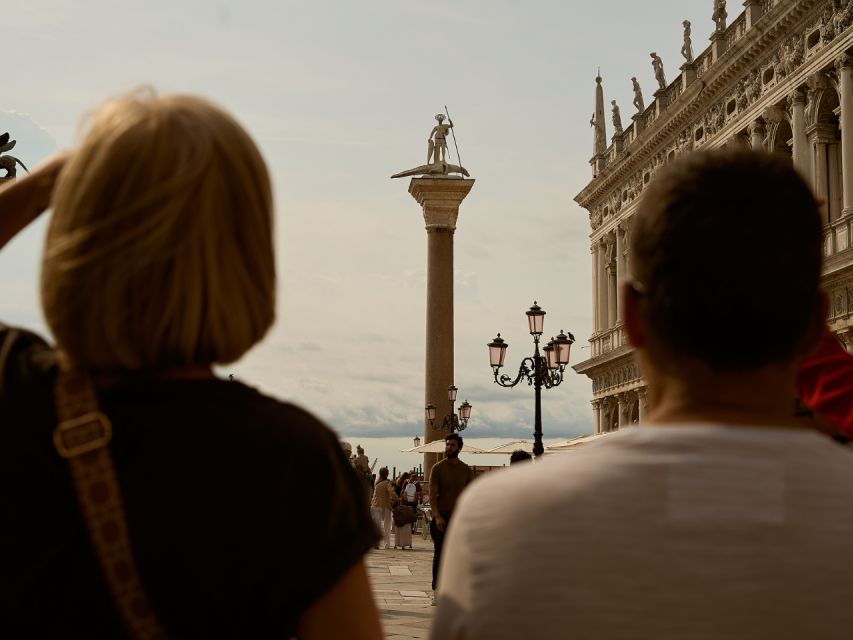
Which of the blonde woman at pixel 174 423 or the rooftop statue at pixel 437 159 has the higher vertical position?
the rooftop statue at pixel 437 159

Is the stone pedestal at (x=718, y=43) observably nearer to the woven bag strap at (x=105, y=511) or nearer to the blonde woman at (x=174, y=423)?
the blonde woman at (x=174, y=423)

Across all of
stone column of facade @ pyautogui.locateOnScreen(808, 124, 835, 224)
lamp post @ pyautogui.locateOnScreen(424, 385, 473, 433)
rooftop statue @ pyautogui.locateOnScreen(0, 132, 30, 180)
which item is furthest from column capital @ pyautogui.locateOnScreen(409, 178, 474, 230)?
rooftop statue @ pyautogui.locateOnScreen(0, 132, 30, 180)

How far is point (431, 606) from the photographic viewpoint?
11266mm

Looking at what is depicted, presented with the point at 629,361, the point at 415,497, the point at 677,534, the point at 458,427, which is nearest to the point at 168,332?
the point at 677,534

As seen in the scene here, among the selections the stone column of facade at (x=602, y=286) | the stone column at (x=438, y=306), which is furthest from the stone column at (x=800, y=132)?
the stone column of facade at (x=602, y=286)

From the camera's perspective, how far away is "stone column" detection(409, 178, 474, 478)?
33625 mm

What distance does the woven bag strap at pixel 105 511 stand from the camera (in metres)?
1.32

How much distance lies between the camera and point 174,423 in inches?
54.4

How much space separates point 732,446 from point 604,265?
141 feet

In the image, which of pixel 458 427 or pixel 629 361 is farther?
pixel 629 361

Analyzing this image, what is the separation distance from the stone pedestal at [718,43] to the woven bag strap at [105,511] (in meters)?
30.9

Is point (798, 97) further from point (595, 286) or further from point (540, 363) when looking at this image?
point (595, 286)

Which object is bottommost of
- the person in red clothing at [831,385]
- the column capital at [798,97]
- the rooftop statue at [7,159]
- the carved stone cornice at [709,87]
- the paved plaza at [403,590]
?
the paved plaza at [403,590]

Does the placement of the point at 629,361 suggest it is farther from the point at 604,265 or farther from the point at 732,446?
the point at 732,446
